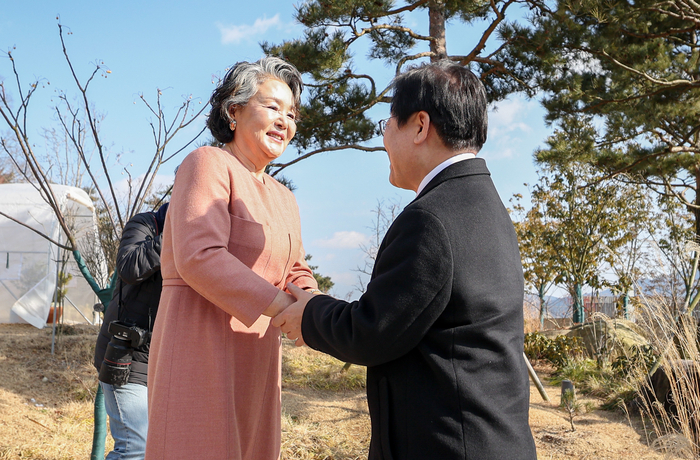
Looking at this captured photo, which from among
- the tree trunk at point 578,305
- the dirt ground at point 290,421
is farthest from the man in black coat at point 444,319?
the tree trunk at point 578,305

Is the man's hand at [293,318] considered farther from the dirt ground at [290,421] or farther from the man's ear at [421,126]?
the dirt ground at [290,421]

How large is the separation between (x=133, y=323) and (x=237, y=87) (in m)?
1.24

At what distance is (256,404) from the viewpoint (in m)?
1.52

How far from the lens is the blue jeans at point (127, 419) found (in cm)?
223

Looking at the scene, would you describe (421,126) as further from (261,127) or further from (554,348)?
(554,348)

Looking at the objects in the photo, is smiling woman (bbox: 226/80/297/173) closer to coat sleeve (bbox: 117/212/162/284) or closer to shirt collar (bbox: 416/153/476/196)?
shirt collar (bbox: 416/153/476/196)

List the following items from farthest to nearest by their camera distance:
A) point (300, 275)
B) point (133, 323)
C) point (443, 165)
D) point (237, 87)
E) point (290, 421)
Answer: point (290, 421)
point (133, 323)
point (300, 275)
point (237, 87)
point (443, 165)

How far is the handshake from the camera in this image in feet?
4.54

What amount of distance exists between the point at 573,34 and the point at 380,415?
6.30 meters

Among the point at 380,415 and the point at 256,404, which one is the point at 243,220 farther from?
the point at 380,415

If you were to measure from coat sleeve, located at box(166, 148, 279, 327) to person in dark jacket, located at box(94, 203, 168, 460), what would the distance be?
39.2 inches

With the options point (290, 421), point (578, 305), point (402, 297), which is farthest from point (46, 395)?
point (578, 305)

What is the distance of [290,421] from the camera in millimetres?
4793

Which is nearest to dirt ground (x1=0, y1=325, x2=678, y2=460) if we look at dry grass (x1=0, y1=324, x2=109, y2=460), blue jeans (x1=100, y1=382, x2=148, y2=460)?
dry grass (x1=0, y1=324, x2=109, y2=460)
